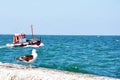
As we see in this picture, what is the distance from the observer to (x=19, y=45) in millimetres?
68500

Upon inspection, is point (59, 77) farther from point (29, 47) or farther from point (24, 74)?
point (29, 47)

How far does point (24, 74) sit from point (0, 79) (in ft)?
2.02

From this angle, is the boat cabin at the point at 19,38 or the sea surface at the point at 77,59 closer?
the sea surface at the point at 77,59

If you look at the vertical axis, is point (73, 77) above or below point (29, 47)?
above

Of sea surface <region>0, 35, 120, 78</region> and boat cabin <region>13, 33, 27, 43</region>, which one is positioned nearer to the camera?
sea surface <region>0, 35, 120, 78</region>

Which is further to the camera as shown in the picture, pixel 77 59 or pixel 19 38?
pixel 19 38

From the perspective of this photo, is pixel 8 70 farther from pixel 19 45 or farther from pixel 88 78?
pixel 19 45

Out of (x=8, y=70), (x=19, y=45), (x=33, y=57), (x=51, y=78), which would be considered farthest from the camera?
(x=19, y=45)

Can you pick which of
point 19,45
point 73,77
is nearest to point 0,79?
point 73,77

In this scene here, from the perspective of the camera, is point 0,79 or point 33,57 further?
point 33,57

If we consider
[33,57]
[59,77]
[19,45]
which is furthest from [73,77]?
[19,45]

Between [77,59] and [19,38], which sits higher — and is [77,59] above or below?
below

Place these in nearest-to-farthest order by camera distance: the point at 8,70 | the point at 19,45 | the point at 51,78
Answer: the point at 51,78 < the point at 8,70 < the point at 19,45

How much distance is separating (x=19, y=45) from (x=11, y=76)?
192 ft
